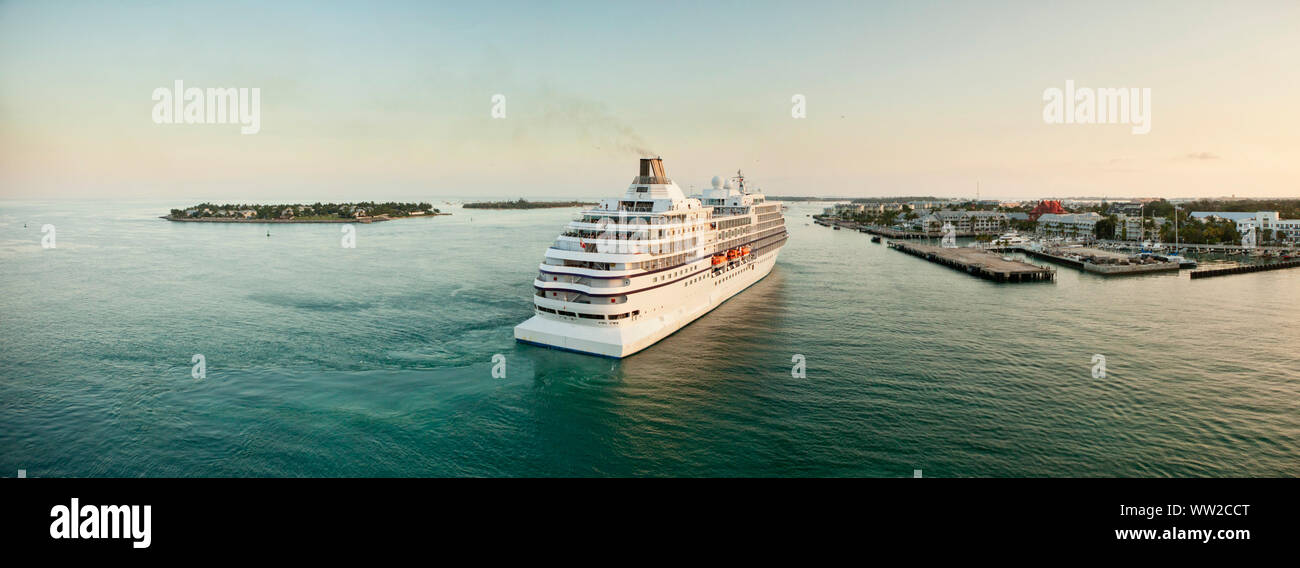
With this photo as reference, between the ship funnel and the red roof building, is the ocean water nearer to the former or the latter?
the ship funnel

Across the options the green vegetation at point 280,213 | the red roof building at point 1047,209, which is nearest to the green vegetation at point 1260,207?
the red roof building at point 1047,209

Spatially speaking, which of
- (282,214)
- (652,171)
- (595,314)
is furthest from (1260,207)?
(282,214)

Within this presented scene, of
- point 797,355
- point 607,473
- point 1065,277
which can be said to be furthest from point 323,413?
point 1065,277

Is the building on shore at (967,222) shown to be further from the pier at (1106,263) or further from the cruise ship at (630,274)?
the cruise ship at (630,274)

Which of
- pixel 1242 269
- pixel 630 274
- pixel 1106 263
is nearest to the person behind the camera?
pixel 630 274

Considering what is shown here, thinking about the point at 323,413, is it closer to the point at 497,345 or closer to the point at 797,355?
the point at 497,345

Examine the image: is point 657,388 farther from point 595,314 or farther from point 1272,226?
point 1272,226
